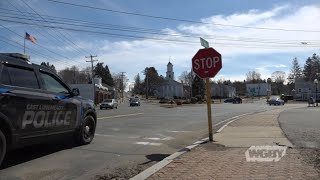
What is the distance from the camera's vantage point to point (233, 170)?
26.9ft

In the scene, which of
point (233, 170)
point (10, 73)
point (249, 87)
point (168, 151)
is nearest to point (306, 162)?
point (233, 170)

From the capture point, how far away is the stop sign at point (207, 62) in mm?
12367

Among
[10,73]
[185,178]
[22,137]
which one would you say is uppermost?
[10,73]

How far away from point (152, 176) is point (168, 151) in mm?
3598

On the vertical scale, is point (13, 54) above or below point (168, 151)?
above

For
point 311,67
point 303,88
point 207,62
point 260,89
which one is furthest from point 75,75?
point 207,62

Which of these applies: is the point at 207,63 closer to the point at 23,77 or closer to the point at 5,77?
the point at 23,77

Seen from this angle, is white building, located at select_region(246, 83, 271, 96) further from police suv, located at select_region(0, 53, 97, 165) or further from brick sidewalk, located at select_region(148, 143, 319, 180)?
brick sidewalk, located at select_region(148, 143, 319, 180)

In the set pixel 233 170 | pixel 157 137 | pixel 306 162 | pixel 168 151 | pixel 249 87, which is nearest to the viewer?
pixel 233 170

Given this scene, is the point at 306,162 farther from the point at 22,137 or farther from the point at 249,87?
the point at 249,87

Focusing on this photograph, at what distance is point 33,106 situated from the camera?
8805 mm

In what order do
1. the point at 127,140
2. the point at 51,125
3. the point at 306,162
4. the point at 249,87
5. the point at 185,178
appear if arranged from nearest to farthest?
the point at 185,178 → the point at 306,162 → the point at 51,125 → the point at 127,140 → the point at 249,87

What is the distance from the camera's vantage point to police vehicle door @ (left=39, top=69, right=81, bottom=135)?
Answer: 9.70 m

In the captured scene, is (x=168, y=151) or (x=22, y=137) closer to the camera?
(x=22, y=137)
